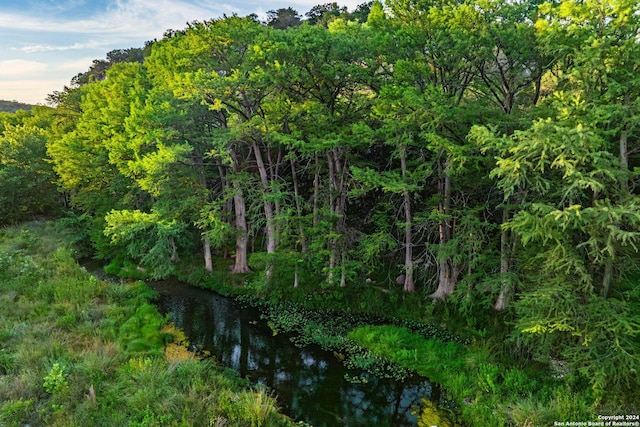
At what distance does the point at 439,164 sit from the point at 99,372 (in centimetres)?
1278

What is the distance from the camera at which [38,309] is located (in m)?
13.7

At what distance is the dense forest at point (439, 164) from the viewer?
858 centimetres

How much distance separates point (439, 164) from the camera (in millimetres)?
14391

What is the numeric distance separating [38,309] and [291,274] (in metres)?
10.4

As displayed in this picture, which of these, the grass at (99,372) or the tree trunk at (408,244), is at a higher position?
the tree trunk at (408,244)

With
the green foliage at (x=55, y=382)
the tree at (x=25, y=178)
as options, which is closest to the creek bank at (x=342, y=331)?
the green foliage at (x=55, y=382)

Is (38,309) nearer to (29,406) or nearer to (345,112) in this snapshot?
(29,406)

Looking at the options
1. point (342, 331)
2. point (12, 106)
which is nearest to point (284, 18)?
point (342, 331)

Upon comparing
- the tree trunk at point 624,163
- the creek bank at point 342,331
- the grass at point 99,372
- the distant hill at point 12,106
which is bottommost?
the creek bank at point 342,331

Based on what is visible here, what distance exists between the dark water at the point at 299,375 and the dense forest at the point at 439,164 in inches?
78.4

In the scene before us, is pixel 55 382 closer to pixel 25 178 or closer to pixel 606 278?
pixel 606 278

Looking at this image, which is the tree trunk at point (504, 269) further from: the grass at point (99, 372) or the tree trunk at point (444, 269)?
the grass at point (99, 372)

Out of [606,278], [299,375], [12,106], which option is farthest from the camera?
[12,106]

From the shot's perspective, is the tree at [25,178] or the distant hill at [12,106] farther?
the distant hill at [12,106]
